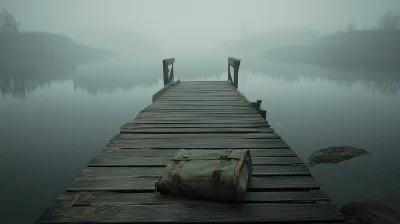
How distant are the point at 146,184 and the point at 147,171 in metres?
0.40

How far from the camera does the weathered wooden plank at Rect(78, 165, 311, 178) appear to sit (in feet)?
12.0

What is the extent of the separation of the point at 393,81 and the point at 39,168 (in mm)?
35850

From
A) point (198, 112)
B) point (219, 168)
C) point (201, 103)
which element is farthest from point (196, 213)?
point (201, 103)

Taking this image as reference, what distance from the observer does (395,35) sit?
193 ft

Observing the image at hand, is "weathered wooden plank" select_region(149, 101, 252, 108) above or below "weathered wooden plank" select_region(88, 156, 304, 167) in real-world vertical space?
above

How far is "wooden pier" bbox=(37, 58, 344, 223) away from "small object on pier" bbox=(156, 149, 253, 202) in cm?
12

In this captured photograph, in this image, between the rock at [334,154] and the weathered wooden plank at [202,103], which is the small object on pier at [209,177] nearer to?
the weathered wooden plank at [202,103]

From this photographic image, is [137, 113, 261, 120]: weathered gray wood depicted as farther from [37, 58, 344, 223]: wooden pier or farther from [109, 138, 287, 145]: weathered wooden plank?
[109, 138, 287, 145]: weathered wooden plank

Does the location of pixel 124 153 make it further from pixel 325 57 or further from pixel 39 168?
pixel 325 57

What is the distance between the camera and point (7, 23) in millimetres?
70938

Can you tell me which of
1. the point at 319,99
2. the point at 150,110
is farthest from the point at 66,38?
the point at 150,110

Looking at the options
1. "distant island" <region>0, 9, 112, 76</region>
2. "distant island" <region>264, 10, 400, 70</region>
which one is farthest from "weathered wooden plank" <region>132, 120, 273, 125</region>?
"distant island" <region>0, 9, 112, 76</region>

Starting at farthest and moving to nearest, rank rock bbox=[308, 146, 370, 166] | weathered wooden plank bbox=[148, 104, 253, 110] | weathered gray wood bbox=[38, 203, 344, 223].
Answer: rock bbox=[308, 146, 370, 166] < weathered wooden plank bbox=[148, 104, 253, 110] < weathered gray wood bbox=[38, 203, 344, 223]

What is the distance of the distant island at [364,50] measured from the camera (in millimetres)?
53547
